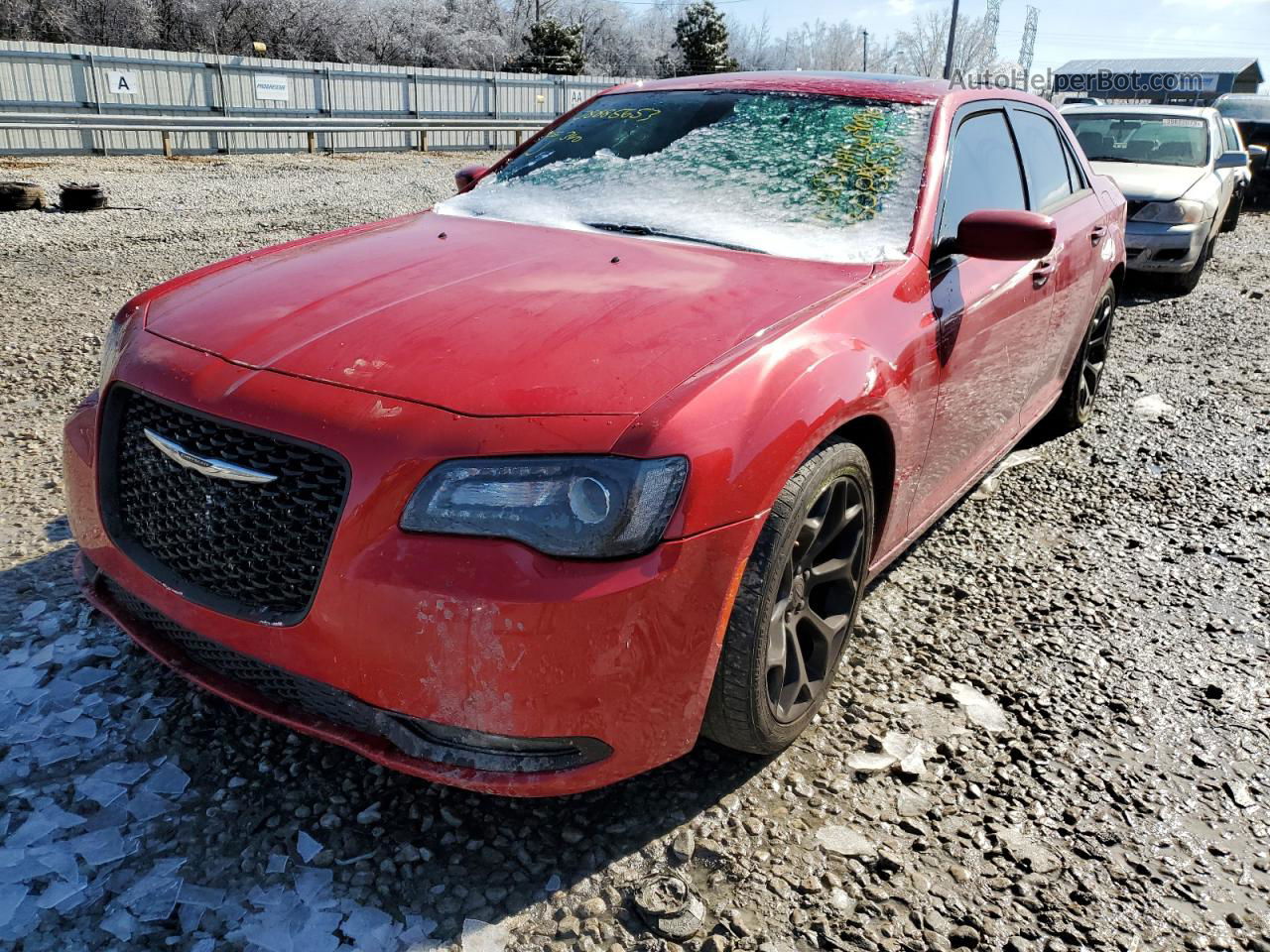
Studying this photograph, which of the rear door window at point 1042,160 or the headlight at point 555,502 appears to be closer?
the headlight at point 555,502

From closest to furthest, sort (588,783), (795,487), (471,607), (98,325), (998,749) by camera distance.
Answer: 1. (471,607)
2. (588,783)
3. (795,487)
4. (998,749)
5. (98,325)

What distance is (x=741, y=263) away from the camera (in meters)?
2.60

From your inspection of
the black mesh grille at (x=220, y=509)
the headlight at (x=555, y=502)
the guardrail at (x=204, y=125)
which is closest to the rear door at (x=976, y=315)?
the headlight at (x=555, y=502)

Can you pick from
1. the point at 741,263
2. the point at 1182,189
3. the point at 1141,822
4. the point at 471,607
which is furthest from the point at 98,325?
the point at 1182,189

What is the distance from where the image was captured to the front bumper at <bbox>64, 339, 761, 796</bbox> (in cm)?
175

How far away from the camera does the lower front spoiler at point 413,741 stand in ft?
6.12

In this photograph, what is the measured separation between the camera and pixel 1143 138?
9.91m

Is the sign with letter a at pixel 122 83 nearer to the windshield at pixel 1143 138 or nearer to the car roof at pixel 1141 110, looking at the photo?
the car roof at pixel 1141 110

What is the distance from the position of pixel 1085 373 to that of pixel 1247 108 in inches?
705

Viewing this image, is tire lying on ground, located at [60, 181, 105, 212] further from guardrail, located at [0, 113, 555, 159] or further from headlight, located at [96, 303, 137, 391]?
headlight, located at [96, 303, 137, 391]

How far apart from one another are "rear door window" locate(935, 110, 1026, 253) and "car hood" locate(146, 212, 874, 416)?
0.61 m

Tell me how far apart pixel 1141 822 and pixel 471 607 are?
5.48 ft

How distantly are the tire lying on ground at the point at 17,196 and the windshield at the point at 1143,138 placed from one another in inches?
430

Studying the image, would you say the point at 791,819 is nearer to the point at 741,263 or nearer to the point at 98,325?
the point at 741,263
